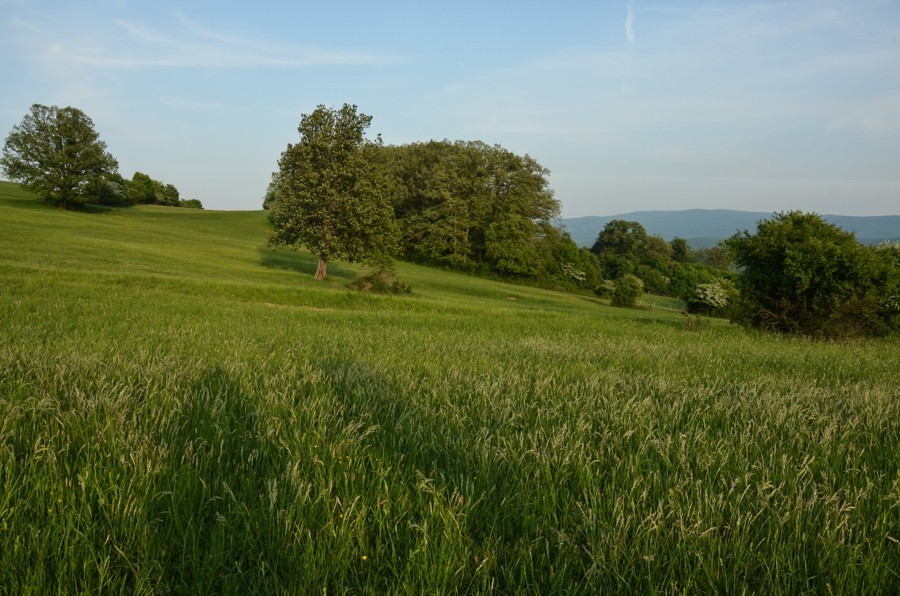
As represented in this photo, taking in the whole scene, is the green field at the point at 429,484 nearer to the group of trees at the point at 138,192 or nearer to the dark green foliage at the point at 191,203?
the group of trees at the point at 138,192

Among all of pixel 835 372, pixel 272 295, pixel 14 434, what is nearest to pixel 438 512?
pixel 14 434

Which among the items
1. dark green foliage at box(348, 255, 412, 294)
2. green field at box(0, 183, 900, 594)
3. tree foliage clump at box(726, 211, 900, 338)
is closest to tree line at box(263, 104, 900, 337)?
tree foliage clump at box(726, 211, 900, 338)

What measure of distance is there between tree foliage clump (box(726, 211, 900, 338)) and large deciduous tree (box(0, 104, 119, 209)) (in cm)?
7750

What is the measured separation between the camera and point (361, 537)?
6.97ft

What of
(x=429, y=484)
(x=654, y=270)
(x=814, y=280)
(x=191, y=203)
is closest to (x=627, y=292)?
(x=654, y=270)

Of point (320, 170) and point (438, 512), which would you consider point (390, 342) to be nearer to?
point (438, 512)

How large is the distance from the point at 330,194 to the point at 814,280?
29.1m

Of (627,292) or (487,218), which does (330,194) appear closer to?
(627,292)

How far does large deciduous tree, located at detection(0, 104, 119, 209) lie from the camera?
211ft

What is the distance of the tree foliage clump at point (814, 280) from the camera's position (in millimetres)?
16875

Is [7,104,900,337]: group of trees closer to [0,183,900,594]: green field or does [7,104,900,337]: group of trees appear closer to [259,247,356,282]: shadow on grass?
[259,247,356,282]: shadow on grass

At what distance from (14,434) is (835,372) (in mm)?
10906

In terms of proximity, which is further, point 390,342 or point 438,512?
point 390,342

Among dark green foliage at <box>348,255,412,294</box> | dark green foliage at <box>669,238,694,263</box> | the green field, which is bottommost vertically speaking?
dark green foliage at <box>348,255,412,294</box>
